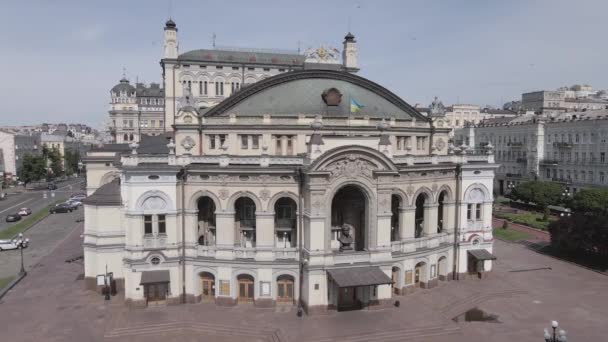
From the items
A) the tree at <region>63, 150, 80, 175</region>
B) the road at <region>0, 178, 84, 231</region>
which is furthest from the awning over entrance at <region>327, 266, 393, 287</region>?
the tree at <region>63, 150, 80, 175</region>

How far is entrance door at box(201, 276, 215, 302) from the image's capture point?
128ft

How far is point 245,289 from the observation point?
3862cm

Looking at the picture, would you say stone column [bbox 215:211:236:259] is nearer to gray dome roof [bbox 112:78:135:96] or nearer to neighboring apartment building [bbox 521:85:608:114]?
gray dome roof [bbox 112:78:135:96]

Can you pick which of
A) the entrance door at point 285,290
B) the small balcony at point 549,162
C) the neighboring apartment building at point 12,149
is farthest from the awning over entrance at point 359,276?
the neighboring apartment building at point 12,149

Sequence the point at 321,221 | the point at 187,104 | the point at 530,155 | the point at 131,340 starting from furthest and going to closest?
the point at 530,155 → the point at 187,104 → the point at 321,221 → the point at 131,340

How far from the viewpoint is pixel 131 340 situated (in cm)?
3181

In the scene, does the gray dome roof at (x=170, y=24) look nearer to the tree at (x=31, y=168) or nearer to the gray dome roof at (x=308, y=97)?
the gray dome roof at (x=308, y=97)

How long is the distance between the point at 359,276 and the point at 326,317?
4236 millimetres

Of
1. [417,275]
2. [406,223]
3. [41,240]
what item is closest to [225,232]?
[406,223]

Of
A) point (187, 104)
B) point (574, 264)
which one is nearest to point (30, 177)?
point (187, 104)

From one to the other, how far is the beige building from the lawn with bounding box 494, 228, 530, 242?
72.2 ft

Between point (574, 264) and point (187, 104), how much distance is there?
4725 cm

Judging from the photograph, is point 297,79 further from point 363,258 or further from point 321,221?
point 363,258

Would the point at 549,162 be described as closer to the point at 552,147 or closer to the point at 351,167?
the point at 552,147
